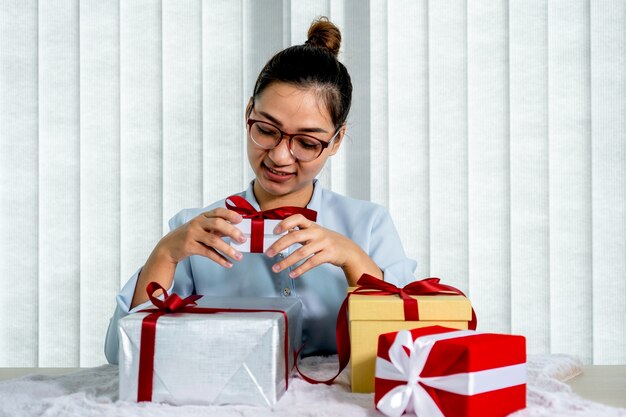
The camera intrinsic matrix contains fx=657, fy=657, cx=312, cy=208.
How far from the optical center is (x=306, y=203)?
123 centimetres

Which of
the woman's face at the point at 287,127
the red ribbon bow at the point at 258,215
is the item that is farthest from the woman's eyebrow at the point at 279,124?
the red ribbon bow at the point at 258,215

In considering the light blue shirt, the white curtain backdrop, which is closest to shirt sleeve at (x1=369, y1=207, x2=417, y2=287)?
the light blue shirt

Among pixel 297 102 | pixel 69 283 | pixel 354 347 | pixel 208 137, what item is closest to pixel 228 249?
pixel 354 347

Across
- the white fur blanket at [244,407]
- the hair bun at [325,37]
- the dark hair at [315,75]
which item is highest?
the hair bun at [325,37]

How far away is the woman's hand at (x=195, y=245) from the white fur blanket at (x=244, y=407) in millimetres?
165

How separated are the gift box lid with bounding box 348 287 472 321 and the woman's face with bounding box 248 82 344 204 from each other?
369mm

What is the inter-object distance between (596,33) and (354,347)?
1.25 metres

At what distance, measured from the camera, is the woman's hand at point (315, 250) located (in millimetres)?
834

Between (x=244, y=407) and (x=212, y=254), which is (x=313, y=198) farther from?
(x=244, y=407)

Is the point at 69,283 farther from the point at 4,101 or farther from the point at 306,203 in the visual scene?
the point at 306,203

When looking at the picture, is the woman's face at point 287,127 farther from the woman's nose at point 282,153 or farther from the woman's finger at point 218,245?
the woman's finger at point 218,245

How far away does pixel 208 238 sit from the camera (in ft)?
2.90

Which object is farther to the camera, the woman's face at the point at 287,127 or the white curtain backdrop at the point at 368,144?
the white curtain backdrop at the point at 368,144

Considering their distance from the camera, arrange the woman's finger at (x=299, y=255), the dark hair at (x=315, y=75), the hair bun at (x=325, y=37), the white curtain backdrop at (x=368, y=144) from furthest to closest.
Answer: the white curtain backdrop at (x=368, y=144)
the hair bun at (x=325, y=37)
the dark hair at (x=315, y=75)
the woman's finger at (x=299, y=255)
